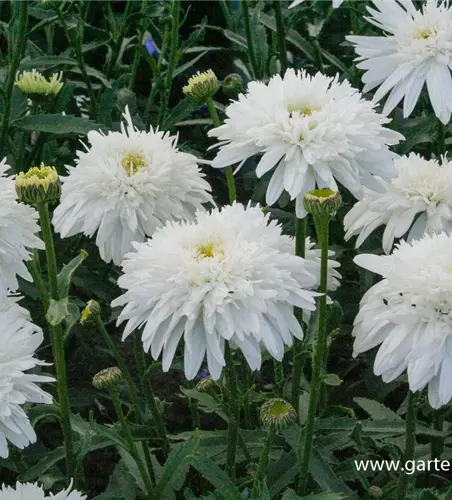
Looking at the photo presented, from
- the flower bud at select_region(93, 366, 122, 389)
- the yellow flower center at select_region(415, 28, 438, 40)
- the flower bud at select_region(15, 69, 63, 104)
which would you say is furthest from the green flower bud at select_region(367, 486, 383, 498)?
the flower bud at select_region(15, 69, 63, 104)

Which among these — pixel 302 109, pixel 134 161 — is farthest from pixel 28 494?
pixel 302 109

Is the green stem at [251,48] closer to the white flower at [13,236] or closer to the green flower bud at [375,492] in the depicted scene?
the white flower at [13,236]

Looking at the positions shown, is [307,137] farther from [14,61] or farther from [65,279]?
[14,61]

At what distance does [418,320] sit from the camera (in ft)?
4.55

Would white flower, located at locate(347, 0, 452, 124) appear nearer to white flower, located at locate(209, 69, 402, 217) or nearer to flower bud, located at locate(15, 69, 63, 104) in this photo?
white flower, located at locate(209, 69, 402, 217)

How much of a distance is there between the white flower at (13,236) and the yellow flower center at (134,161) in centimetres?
18

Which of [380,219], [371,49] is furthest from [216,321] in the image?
[371,49]

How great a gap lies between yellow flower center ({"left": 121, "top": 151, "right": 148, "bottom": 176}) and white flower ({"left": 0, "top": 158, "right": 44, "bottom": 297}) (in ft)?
0.59

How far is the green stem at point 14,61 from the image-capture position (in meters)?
2.04

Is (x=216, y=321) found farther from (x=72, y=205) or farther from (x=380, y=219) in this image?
(x=380, y=219)

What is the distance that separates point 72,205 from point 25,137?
2.41 feet

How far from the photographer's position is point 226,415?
178 centimetres

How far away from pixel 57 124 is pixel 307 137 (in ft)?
2.56

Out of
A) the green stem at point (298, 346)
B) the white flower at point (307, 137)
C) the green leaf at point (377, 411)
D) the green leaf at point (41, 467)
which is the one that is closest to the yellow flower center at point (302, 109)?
the white flower at point (307, 137)
